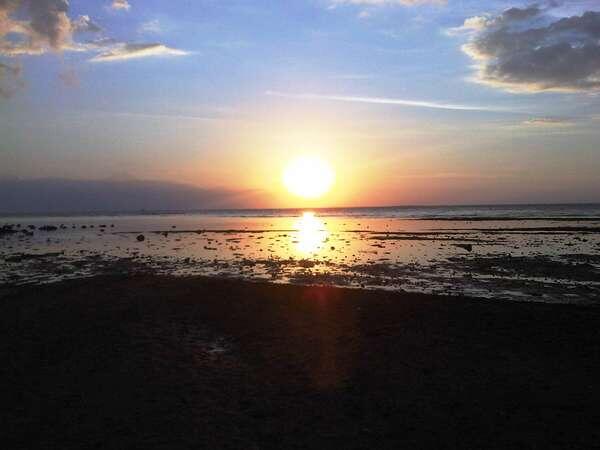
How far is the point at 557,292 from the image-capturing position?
18.0m

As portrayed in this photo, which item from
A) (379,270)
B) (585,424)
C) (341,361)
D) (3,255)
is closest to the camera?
(585,424)

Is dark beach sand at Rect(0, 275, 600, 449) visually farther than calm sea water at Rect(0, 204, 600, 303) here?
No

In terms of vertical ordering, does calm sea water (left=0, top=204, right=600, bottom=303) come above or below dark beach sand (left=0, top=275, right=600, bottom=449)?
above

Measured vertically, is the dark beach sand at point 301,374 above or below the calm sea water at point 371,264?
below

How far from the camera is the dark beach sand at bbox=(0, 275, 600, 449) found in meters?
7.30

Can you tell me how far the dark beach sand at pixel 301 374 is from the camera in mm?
7297

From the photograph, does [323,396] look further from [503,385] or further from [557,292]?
[557,292]

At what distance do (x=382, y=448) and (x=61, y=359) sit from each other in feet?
24.9

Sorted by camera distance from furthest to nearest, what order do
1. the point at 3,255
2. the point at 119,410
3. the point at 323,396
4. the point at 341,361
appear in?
the point at 3,255, the point at 341,361, the point at 323,396, the point at 119,410

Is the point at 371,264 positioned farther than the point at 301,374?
Yes

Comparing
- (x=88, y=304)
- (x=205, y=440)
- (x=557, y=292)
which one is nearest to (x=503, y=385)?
(x=205, y=440)

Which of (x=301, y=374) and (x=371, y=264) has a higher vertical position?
(x=371, y=264)

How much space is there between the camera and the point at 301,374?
9.73 metres

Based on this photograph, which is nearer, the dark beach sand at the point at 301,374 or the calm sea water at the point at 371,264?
the dark beach sand at the point at 301,374
